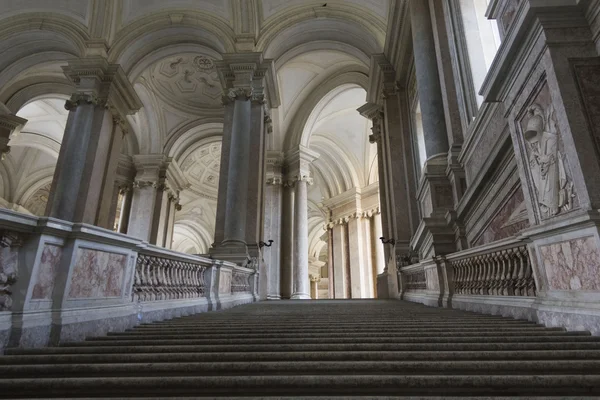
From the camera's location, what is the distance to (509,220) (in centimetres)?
397

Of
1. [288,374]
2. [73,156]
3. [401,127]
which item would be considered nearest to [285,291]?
[401,127]

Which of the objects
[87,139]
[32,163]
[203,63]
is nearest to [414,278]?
[87,139]

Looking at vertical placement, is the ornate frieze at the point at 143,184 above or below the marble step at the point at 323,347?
above

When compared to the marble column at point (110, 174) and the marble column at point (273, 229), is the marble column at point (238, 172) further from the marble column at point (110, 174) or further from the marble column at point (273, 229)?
the marble column at point (273, 229)

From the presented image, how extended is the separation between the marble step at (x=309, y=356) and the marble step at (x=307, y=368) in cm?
11

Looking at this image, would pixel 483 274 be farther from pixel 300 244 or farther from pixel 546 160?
pixel 300 244

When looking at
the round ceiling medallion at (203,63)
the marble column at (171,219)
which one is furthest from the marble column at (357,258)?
the round ceiling medallion at (203,63)

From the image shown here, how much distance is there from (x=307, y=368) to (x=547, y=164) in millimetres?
2151

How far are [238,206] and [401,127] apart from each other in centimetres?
465

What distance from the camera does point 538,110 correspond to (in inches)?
99.7

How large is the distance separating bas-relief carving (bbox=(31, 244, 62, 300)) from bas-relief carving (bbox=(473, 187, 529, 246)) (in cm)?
401

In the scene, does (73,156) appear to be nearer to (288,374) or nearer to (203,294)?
(203,294)

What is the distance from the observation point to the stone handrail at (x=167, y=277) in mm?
3189

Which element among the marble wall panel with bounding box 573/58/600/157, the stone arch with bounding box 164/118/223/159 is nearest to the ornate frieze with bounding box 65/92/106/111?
the stone arch with bounding box 164/118/223/159
